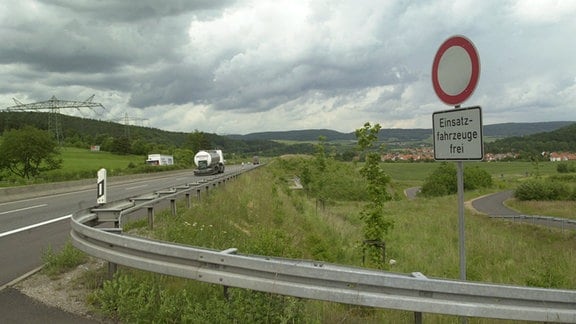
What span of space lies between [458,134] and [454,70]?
2.53 ft

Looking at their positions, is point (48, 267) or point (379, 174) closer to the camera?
point (48, 267)

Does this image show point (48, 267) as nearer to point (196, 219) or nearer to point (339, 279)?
point (196, 219)

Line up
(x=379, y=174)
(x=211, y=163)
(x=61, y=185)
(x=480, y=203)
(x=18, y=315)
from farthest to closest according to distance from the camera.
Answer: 1. (x=480, y=203)
2. (x=211, y=163)
3. (x=61, y=185)
4. (x=379, y=174)
5. (x=18, y=315)

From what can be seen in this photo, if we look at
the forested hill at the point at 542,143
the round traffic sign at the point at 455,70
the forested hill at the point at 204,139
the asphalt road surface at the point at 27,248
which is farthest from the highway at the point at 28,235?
the forested hill at the point at 542,143

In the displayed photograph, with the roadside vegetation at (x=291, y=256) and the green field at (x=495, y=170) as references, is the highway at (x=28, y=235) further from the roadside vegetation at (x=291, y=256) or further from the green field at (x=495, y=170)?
the green field at (x=495, y=170)

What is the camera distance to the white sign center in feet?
16.2

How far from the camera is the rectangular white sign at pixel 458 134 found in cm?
455

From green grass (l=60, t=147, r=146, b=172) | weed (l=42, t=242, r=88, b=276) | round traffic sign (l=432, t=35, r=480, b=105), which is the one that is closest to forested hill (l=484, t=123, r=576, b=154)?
green grass (l=60, t=147, r=146, b=172)

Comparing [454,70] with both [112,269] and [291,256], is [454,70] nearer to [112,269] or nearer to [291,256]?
[291,256]

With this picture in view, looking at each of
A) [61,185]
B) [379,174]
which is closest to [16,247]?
[379,174]

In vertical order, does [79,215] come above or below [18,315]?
above

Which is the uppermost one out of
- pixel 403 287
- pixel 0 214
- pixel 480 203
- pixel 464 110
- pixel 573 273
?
pixel 464 110

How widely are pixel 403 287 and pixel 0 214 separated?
675 inches

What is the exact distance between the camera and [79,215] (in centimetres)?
767
